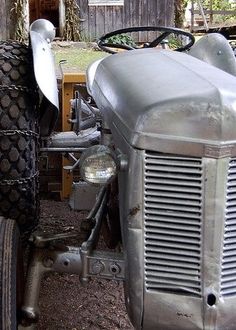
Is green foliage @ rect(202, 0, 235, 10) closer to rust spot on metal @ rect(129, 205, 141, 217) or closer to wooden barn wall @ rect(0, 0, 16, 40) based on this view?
wooden barn wall @ rect(0, 0, 16, 40)

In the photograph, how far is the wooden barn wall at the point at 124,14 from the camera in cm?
1470

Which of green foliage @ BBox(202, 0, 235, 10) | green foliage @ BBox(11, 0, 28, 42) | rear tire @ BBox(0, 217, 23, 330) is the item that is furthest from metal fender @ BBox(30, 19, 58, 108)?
green foliage @ BBox(202, 0, 235, 10)

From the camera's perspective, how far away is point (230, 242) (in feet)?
6.99

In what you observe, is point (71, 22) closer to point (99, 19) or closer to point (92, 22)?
point (92, 22)

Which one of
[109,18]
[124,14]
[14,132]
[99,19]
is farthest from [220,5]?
[14,132]

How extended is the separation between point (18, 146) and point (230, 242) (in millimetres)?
1388

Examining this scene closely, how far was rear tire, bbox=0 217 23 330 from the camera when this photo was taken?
2330mm

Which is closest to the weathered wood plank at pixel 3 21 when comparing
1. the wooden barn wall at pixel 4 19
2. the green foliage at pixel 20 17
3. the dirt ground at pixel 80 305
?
the wooden barn wall at pixel 4 19

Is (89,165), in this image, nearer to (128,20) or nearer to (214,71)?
(214,71)

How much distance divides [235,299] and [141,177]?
0.53 meters

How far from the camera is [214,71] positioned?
2570 millimetres

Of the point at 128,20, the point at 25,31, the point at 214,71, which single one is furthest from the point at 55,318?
the point at 128,20

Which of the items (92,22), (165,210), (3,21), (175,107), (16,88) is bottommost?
(92,22)

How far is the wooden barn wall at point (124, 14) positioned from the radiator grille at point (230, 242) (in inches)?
510
